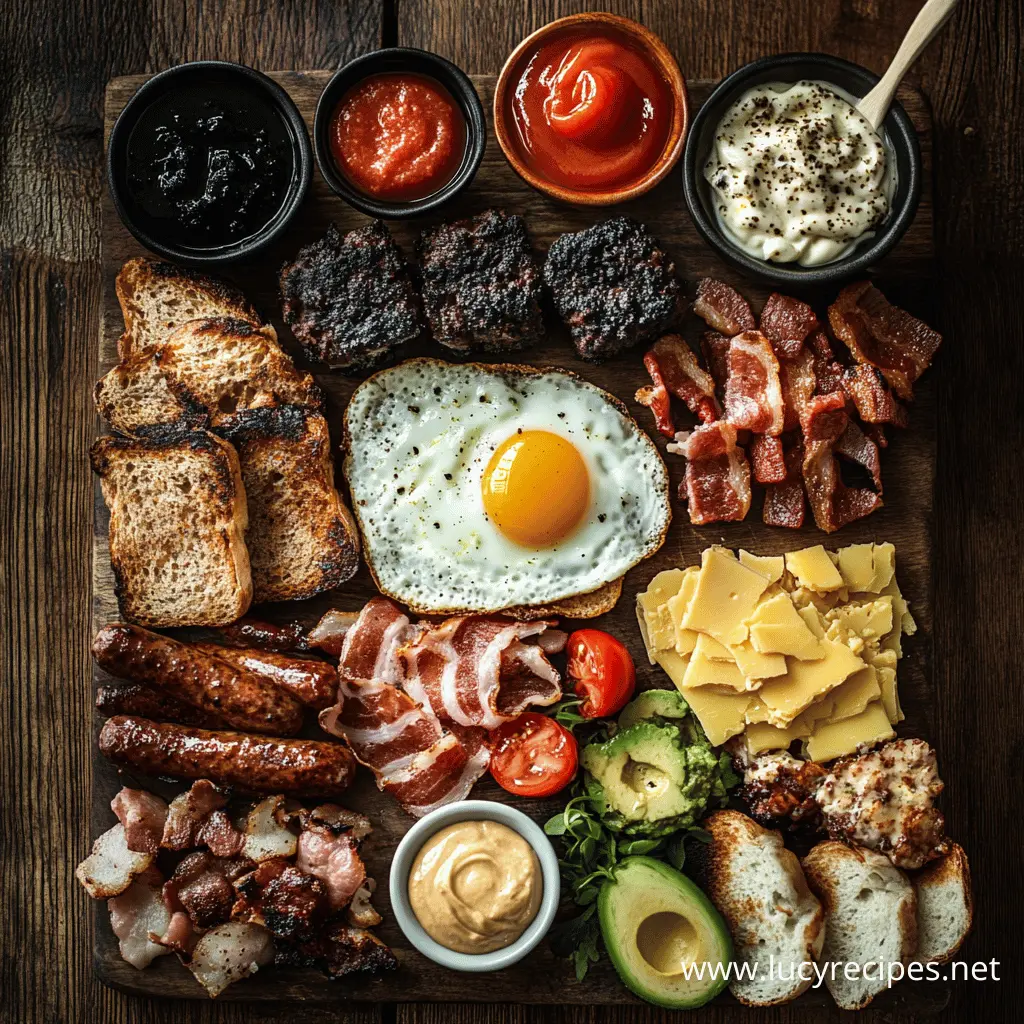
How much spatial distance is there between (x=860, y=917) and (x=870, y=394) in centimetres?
210

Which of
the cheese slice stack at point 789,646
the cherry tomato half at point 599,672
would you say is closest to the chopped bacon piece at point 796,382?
the cheese slice stack at point 789,646

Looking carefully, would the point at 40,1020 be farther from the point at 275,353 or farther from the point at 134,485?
the point at 275,353

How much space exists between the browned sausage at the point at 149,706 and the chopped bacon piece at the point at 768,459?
2.42 metres

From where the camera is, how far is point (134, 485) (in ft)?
12.6

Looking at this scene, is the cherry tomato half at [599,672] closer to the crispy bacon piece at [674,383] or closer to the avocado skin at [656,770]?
the avocado skin at [656,770]

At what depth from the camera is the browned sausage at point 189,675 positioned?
360 centimetres

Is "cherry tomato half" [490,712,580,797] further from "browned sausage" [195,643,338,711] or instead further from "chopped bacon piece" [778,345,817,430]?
"chopped bacon piece" [778,345,817,430]

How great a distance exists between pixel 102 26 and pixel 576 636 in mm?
3376

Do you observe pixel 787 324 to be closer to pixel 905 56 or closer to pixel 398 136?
pixel 905 56

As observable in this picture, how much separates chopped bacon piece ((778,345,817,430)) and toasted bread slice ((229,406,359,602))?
74.1 inches

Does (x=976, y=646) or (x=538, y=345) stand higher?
(x=538, y=345)

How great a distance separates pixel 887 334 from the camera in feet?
12.9

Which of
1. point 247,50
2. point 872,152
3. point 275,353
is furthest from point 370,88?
point 872,152

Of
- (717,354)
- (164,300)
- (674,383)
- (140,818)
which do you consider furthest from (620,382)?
(140,818)
